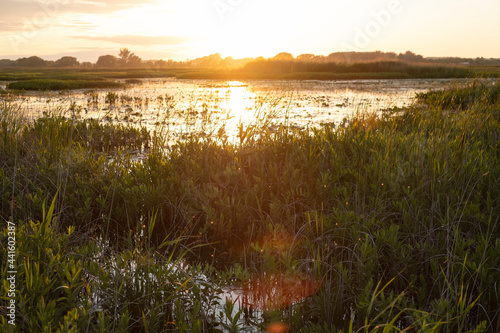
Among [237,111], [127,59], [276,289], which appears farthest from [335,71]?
[127,59]

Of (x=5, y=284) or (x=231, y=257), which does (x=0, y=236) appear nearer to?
(x=5, y=284)

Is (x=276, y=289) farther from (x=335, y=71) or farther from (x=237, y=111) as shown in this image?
(x=335, y=71)

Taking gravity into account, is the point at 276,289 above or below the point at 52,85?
below

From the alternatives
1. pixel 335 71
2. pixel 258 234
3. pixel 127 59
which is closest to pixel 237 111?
pixel 258 234

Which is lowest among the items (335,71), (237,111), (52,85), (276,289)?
(276,289)

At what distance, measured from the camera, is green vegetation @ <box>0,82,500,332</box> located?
7.90ft

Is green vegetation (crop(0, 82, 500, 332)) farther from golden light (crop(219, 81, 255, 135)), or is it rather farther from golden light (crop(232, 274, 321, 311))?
golden light (crop(219, 81, 255, 135))

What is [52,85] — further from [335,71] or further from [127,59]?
[127,59]

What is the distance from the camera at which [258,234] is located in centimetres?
378

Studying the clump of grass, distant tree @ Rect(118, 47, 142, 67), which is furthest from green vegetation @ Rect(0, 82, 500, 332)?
distant tree @ Rect(118, 47, 142, 67)

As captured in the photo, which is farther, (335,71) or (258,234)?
(335,71)

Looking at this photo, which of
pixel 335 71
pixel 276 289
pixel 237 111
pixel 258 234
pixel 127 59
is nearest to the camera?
pixel 276 289

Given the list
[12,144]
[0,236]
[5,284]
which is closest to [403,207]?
[5,284]

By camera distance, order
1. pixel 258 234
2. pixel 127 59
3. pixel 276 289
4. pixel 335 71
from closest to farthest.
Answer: pixel 276 289 < pixel 258 234 < pixel 335 71 < pixel 127 59
